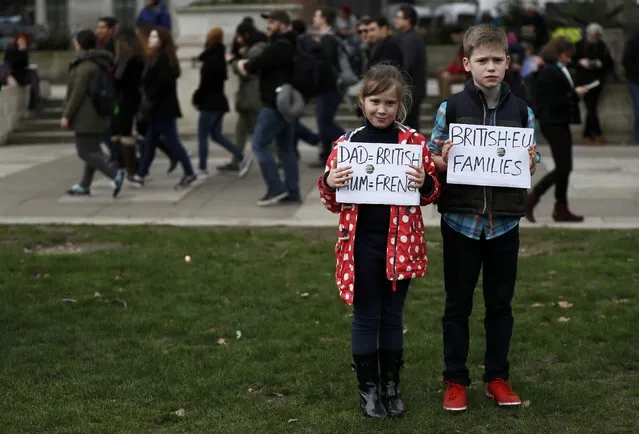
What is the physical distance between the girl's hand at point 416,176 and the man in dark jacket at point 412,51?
765 cm

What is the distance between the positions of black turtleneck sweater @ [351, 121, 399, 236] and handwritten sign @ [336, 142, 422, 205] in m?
0.06

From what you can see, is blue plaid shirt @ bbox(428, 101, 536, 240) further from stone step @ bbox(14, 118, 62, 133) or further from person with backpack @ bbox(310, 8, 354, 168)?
stone step @ bbox(14, 118, 62, 133)

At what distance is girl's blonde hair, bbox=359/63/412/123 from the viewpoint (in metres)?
5.52

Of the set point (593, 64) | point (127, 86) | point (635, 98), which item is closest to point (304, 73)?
point (127, 86)

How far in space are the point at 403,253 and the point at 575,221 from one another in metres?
6.20

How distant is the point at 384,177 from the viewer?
555 centimetres

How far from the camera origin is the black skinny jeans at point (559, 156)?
1066cm

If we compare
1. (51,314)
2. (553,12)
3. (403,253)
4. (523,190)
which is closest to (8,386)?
(51,314)

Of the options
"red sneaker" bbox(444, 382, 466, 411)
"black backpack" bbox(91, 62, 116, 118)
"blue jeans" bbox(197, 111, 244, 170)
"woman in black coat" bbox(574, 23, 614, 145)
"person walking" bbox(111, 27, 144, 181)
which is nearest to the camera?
"red sneaker" bbox(444, 382, 466, 411)

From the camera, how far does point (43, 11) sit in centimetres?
5612

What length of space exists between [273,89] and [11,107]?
854 centimetres

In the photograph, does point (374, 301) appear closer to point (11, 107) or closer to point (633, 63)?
point (633, 63)

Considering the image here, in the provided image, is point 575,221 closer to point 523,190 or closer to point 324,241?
point 324,241

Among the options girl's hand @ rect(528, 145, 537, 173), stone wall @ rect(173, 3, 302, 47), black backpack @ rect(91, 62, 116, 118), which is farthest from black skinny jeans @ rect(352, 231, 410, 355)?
stone wall @ rect(173, 3, 302, 47)
